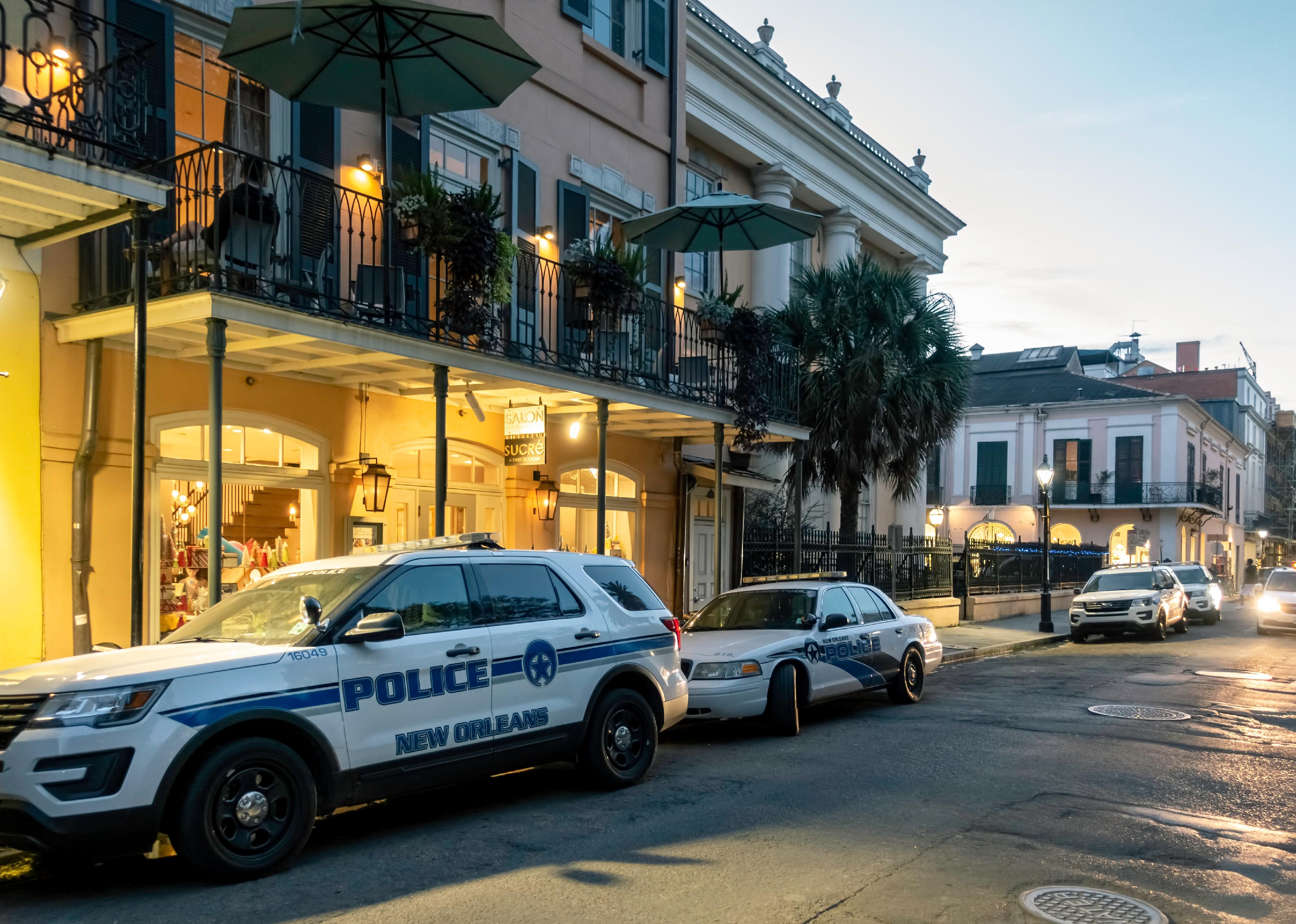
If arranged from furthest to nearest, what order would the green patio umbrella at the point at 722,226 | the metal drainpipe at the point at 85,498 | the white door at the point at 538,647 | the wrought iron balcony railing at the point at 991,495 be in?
the wrought iron balcony railing at the point at 991,495
the green patio umbrella at the point at 722,226
the metal drainpipe at the point at 85,498
the white door at the point at 538,647

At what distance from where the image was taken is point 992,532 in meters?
53.3

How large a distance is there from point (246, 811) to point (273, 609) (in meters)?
1.49

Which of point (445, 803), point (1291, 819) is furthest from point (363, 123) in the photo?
point (1291, 819)

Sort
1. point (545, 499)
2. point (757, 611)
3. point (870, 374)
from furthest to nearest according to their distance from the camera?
1. point (870, 374)
2. point (545, 499)
3. point (757, 611)

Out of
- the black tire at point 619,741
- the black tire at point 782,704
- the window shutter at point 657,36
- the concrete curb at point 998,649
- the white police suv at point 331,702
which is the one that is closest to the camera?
the white police suv at point 331,702

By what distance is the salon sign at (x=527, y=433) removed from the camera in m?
13.5

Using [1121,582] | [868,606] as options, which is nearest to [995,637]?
[1121,582]

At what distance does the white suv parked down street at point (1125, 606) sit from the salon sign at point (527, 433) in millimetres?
14370

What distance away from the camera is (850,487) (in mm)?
21234

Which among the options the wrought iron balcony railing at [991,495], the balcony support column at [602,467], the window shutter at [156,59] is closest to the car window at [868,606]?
the balcony support column at [602,467]

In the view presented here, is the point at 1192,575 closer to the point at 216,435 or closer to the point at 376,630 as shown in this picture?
the point at 216,435

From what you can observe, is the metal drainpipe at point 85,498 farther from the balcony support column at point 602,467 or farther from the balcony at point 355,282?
the balcony support column at point 602,467

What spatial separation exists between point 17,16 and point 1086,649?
777 inches

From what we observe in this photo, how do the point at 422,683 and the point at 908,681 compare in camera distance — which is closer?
the point at 422,683
